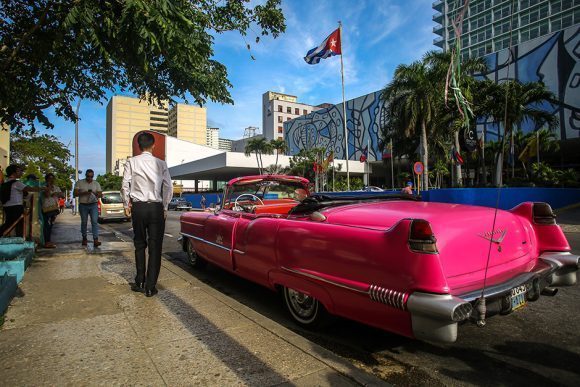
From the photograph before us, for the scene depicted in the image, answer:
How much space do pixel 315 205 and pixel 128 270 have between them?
11.3 feet

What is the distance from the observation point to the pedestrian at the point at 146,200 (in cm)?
407

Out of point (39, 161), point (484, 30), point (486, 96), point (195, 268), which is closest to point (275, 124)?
point (484, 30)

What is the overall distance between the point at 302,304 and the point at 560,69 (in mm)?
38894

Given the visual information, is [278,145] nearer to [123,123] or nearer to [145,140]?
[145,140]

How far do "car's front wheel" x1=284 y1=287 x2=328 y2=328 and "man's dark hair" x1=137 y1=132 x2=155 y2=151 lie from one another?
2.20 meters

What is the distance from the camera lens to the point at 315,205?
3.54 m

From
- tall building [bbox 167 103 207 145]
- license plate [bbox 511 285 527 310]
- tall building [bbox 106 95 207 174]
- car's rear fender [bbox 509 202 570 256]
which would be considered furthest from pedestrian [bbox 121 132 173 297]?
tall building [bbox 167 103 207 145]

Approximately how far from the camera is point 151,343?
284 cm

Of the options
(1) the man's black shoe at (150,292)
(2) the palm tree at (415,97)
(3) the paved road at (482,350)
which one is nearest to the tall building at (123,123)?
(2) the palm tree at (415,97)

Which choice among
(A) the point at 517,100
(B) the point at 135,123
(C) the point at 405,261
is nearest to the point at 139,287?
(C) the point at 405,261

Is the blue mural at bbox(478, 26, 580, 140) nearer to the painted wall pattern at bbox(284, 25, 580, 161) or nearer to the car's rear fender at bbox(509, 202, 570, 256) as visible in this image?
the painted wall pattern at bbox(284, 25, 580, 161)

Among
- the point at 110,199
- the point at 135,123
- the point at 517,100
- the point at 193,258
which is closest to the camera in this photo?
the point at 193,258

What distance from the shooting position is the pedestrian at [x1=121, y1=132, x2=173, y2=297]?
4.07m

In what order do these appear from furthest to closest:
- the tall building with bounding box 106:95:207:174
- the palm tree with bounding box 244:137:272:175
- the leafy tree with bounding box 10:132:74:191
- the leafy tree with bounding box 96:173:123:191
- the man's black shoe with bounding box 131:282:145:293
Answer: the tall building with bounding box 106:95:207:174
the leafy tree with bounding box 96:173:123:191
the palm tree with bounding box 244:137:272:175
the leafy tree with bounding box 10:132:74:191
the man's black shoe with bounding box 131:282:145:293
